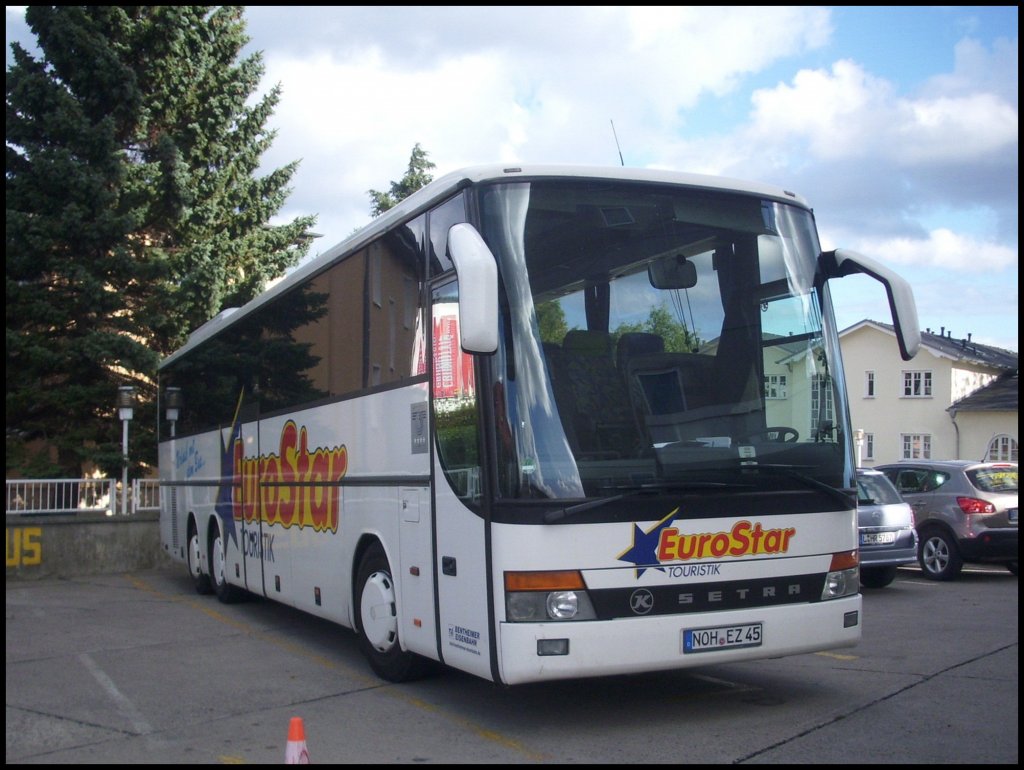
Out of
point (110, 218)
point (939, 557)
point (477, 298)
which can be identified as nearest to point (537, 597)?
point (477, 298)

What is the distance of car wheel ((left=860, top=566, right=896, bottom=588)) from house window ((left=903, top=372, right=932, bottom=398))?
4024cm

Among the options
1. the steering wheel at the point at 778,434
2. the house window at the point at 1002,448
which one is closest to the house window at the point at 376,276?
the steering wheel at the point at 778,434

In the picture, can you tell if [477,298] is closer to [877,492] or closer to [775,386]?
[775,386]

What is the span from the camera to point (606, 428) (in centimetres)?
650

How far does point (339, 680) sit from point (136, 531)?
473 inches

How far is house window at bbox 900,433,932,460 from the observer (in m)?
52.2

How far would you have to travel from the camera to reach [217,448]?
45.4 ft

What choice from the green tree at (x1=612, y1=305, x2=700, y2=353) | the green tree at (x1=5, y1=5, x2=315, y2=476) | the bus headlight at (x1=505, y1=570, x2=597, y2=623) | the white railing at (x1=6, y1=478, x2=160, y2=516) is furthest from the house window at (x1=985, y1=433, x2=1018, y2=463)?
the bus headlight at (x1=505, y1=570, x2=597, y2=623)

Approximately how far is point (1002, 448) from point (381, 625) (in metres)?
47.7

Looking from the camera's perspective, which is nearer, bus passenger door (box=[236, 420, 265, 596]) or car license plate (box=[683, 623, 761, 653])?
car license plate (box=[683, 623, 761, 653])

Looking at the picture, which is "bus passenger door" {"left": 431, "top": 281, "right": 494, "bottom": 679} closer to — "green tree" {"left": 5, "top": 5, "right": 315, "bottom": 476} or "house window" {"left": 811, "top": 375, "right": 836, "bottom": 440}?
"house window" {"left": 811, "top": 375, "right": 836, "bottom": 440}

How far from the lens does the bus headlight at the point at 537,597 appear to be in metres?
6.35

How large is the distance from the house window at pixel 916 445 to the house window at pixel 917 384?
1.90 metres

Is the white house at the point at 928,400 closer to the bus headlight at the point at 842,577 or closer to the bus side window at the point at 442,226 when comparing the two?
the bus headlight at the point at 842,577
